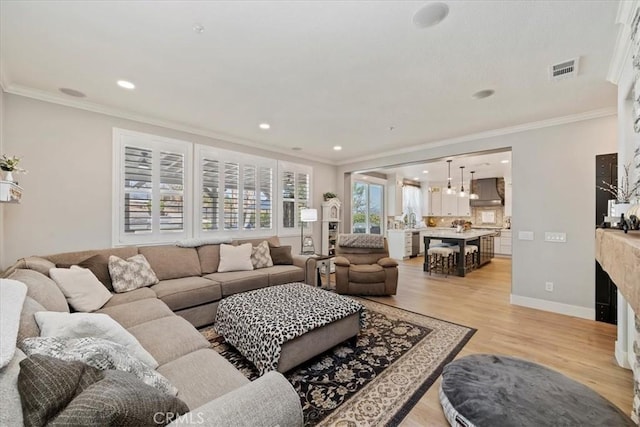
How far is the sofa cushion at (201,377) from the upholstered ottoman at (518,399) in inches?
52.5

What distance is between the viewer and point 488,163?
6.40m

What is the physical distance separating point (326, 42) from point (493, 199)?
8.59 meters

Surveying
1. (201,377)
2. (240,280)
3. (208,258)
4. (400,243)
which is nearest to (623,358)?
(201,377)

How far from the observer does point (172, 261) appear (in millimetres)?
3463

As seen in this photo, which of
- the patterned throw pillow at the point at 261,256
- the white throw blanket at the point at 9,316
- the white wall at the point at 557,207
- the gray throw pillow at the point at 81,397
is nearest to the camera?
the gray throw pillow at the point at 81,397

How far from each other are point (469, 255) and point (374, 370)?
5220 millimetres

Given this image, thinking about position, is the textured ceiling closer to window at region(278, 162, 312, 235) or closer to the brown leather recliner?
window at region(278, 162, 312, 235)

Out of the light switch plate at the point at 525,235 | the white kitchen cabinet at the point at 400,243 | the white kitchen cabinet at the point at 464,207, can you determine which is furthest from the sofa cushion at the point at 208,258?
the white kitchen cabinet at the point at 464,207

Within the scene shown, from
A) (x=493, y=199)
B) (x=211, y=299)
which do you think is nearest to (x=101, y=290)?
(x=211, y=299)

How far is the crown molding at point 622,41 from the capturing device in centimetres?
165

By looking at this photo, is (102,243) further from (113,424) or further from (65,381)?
(113,424)

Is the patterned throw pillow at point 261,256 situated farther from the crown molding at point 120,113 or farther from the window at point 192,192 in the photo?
the crown molding at point 120,113

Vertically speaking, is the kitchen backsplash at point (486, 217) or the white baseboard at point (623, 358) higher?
the kitchen backsplash at point (486, 217)

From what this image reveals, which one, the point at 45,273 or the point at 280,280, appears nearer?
the point at 45,273
